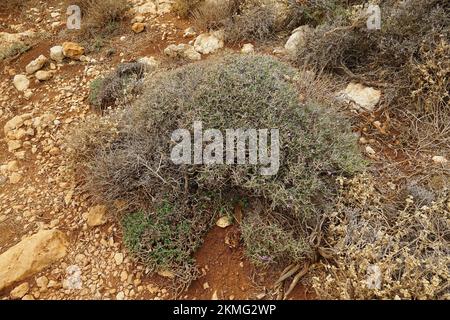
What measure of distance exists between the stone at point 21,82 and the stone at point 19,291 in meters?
1.96

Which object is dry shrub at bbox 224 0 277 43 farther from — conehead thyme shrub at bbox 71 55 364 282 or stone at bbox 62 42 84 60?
stone at bbox 62 42 84 60

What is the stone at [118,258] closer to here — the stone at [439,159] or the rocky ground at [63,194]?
the rocky ground at [63,194]

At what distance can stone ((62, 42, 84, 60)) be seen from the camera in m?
3.59

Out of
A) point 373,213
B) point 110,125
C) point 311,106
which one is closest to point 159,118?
point 110,125

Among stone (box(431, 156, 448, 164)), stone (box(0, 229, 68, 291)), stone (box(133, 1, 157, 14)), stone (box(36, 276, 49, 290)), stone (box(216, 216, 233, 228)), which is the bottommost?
stone (box(431, 156, 448, 164))

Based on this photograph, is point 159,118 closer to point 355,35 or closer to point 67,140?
point 67,140

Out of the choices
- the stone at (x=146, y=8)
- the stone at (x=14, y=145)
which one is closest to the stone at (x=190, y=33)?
the stone at (x=146, y=8)

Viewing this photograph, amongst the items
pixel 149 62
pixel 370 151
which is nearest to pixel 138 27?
pixel 149 62

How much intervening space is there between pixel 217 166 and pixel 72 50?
7.41 feet

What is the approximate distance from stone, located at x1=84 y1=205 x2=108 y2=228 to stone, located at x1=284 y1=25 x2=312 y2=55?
2016 millimetres

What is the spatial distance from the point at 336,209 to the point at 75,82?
100 inches

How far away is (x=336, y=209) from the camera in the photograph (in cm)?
217

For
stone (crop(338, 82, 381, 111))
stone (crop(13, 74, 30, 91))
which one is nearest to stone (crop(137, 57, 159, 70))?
stone (crop(13, 74, 30, 91))

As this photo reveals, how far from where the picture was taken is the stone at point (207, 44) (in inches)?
139
